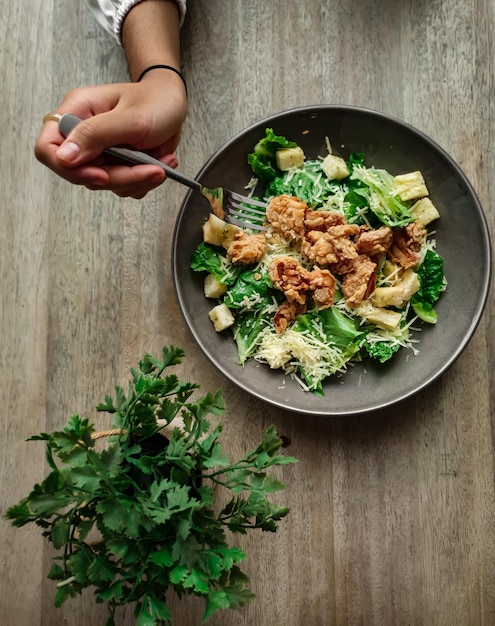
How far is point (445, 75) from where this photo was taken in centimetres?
189

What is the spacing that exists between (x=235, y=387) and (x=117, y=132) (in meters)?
0.81

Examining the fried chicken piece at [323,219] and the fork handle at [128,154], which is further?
the fried chicken piece at [323,219]

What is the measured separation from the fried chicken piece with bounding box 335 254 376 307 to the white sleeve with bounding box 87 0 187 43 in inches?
34.5

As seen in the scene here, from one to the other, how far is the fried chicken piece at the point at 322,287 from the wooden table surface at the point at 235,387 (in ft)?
1.10

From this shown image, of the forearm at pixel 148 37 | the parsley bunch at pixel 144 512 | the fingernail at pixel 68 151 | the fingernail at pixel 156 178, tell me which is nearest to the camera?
the parsley bunch at pixel 144 512

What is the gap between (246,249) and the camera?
1.75 metres

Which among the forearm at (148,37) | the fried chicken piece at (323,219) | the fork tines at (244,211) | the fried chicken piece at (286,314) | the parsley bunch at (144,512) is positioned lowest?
the parsley bunch at (144,512)

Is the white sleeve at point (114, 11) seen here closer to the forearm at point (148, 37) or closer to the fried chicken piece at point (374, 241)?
the forearm at point (148, 37)

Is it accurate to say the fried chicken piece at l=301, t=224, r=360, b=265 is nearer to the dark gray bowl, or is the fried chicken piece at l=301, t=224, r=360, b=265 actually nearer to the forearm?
the dark gray bowl

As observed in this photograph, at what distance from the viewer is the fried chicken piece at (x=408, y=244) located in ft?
5.77

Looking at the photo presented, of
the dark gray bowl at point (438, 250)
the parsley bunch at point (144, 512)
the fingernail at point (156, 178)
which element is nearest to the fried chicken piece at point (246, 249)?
the dark gray bowl at point (438, 250)

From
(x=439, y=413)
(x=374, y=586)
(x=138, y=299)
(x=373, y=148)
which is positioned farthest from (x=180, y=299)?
(x=374, y=586)

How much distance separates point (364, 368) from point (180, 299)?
1.84 ft

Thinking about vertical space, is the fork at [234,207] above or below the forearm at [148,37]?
below
